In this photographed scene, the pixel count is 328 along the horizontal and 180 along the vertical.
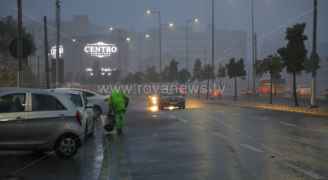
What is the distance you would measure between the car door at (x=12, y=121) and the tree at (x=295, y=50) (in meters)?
28.4

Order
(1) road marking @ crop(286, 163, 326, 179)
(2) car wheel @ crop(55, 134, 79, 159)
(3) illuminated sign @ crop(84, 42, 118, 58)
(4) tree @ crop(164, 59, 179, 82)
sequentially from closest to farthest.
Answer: (1) road marking @ crop(286, 163, 326, 179)
(2) car wheel @ crop(55, 134, 79, 159)
(4) tree @ crop(164, 59, 179, 82)
(3) illuminated sign @ crop(84, 42, 118, 58)

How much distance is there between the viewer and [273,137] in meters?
16.8

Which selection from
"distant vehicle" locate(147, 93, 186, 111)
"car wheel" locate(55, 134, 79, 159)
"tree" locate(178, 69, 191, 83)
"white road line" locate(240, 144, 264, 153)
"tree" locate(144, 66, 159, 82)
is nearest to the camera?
"car wheel" locate(55, 134, 79, 159)

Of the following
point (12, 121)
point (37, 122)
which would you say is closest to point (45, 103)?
point (37, 122)

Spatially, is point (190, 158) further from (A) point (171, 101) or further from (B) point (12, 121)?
(A) point (171, 101)

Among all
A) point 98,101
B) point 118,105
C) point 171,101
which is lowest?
point 171,101

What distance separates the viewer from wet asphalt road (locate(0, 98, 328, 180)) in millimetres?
10180

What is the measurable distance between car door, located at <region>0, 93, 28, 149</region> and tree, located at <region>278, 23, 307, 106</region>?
28411mm

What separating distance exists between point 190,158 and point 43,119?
11.1ft

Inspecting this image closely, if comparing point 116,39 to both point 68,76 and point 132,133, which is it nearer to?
point 68,76

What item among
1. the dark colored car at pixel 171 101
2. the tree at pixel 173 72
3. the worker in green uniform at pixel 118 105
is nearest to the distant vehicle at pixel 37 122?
the worker in green uniform at pixel 118 105

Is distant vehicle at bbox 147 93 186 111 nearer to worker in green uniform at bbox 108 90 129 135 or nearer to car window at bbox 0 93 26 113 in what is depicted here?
worker in green uniform at bbox 108 90 129 135

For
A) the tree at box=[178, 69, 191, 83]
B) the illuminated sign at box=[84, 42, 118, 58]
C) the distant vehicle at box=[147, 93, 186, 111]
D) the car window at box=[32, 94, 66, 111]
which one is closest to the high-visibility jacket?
the car window at box=[32, 94, 66, 111]

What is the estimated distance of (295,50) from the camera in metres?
38.0
